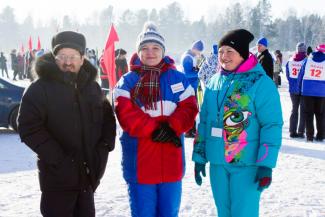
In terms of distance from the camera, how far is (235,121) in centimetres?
318

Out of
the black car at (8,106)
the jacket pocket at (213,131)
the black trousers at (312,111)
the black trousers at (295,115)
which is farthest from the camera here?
the black car at (8,106)

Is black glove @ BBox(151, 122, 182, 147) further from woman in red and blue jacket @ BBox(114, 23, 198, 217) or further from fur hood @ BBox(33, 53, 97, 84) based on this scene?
fur hood @ BBox(33, 53, 97, 84)

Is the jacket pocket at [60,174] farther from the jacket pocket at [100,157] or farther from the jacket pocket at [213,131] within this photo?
the jacket pocket at [213,131]

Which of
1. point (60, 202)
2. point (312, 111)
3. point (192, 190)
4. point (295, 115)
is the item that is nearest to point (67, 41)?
point (60, 202)

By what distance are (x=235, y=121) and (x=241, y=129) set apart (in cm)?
7

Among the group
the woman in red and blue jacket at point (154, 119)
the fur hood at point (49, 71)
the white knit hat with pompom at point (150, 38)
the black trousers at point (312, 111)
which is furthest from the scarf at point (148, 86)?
the black trousers at point (312, 111)

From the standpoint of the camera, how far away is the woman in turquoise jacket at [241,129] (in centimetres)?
309

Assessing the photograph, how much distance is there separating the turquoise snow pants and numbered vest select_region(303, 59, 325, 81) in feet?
18.8

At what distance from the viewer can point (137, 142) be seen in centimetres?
328

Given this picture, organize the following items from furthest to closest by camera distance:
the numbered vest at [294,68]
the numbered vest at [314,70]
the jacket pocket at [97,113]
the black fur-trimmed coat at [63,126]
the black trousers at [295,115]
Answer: the black trousers at [295,115]
the numbered vest at [294,68]
the numbered vest at [314,70]
the jacket pocket at [97,113]
the black fur-trimmed coat at [63,126]

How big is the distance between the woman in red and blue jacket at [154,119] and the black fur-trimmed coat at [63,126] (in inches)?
8.7

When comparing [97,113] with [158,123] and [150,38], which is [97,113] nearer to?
[158,123]

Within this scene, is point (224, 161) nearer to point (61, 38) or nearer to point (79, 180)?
point (79, 180)

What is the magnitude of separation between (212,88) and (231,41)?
1.29ft
